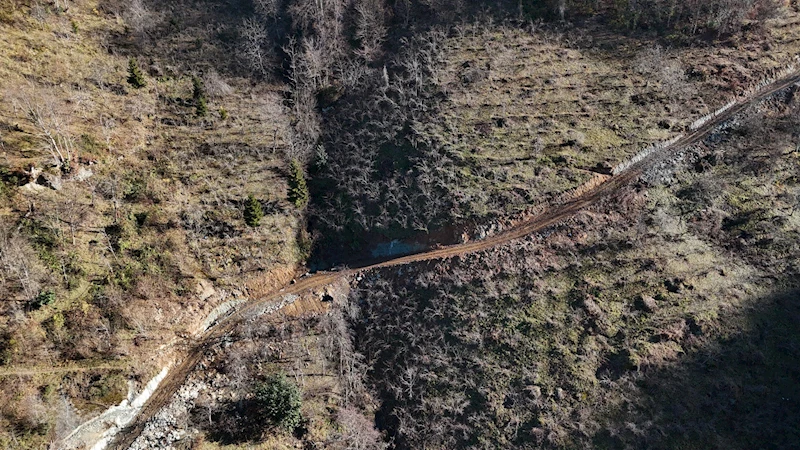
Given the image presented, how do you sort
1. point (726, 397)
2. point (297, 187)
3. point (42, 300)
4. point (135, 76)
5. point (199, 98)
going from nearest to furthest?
point (726, 397), point (42, 300), point (297, 187), point (135, 76), point (199, 98)

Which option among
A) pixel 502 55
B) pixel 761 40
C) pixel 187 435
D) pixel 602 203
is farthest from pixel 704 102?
pixel 187 435

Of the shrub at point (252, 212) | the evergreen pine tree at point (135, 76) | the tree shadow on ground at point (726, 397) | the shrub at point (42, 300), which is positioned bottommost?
the tree shadow on ground at point (726, 397)

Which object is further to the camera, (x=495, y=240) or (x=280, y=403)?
(x=495, y=240)

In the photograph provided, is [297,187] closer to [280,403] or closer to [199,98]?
[199,98]

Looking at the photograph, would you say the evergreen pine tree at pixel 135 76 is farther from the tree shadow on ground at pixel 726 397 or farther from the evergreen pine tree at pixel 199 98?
the tree shadow on ground at pixel 726 397

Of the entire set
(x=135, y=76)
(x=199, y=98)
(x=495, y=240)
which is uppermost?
(x=135, y=76)

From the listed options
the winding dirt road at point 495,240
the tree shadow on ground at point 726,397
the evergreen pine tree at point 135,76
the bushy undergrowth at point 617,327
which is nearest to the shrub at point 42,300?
the winding dirt road at point 495,240

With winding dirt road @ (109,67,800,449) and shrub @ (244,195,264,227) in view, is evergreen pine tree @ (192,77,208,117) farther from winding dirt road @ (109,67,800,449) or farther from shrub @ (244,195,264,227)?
winding dirt road @ (109,67,800,449)

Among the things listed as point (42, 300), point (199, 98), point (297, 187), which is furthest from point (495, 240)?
point (42, 300)
